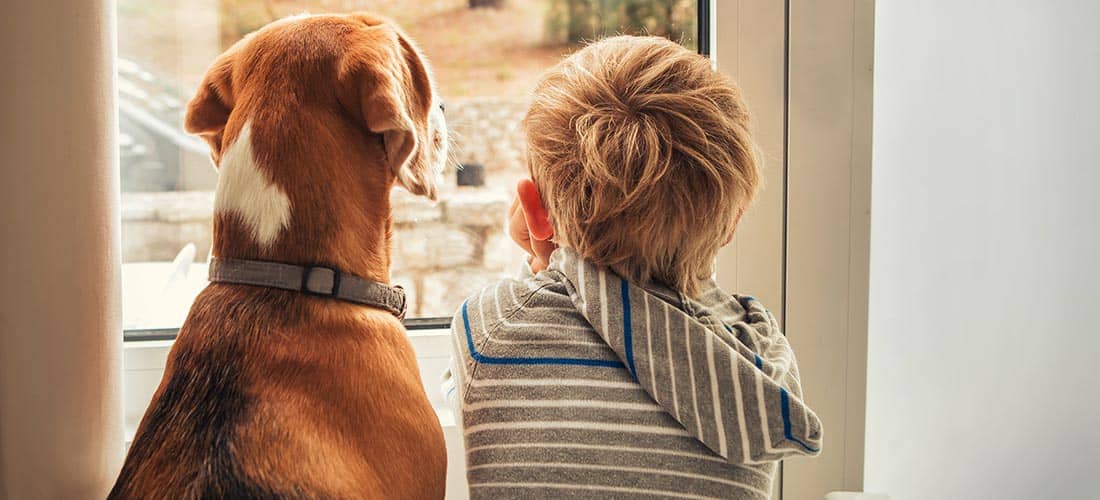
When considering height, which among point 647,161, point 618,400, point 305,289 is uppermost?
point 647,161

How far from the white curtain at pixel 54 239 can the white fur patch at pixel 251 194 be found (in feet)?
0.56

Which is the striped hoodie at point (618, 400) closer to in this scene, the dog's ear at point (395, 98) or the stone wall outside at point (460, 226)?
the dog's ear at point (395, 98)

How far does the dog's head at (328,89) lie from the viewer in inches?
34.2

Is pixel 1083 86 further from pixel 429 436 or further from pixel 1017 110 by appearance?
pixel 429 436

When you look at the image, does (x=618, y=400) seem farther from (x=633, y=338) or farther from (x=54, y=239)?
Result: (x=54, y=239)

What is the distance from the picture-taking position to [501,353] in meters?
0.86

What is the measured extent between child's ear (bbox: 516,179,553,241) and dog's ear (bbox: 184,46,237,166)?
33cm

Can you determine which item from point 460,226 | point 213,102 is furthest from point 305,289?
point 460,226

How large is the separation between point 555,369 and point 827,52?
668 millimetres

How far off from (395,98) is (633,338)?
338 millimetres

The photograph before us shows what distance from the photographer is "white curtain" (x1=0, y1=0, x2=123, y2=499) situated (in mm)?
881

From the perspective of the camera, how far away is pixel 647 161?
818mm

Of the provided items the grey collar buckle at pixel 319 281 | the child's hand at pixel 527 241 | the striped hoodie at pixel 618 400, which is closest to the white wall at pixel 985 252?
the striped hoodie at pixel 618 400

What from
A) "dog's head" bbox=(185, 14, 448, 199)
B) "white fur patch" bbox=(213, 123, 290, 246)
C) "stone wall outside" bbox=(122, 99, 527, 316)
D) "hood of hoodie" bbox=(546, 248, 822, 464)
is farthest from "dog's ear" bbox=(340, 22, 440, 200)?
"stone wall outside" bbox=(122, 99, 527, 316)
